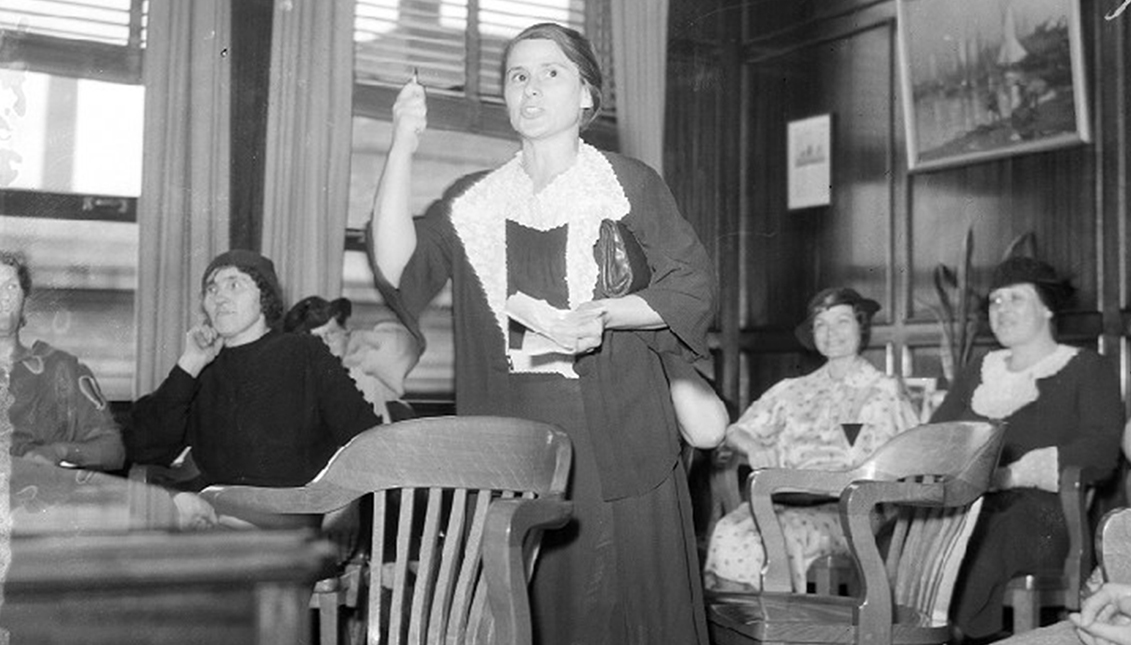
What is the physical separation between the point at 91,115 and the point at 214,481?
2.35 feet

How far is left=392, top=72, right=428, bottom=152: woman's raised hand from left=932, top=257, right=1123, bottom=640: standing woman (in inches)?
63.7

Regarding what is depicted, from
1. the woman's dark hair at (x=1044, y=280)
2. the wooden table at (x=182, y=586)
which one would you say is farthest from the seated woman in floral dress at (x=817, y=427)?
the wooden table at (x=182, y=586)

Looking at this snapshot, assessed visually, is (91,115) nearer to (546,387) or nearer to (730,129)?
(546,387)

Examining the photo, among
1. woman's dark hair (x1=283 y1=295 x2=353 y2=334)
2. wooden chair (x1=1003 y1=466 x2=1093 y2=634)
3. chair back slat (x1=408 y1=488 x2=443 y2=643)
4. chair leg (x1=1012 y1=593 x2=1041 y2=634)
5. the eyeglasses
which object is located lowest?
chair leg (x1=1012 y1=593 x2=1041 y2=634)

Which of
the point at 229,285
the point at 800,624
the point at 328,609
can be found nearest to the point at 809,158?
the point at 800,624

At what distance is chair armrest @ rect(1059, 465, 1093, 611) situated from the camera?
3.35 meters

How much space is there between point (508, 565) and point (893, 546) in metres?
1.27

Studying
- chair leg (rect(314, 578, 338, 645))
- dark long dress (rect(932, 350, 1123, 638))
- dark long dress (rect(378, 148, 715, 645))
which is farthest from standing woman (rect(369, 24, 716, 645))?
dark long dress (rect(932, 350, 1123, 638))

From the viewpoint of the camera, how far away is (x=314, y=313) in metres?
2.76

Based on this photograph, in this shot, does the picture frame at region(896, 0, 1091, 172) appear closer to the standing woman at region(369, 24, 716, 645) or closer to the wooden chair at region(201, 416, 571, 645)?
the standing woman at region(369, 24, 716, 645)

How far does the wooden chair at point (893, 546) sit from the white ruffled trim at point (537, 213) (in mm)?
552

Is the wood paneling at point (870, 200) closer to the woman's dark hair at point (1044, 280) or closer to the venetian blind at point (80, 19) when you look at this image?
the woman's dark hair at point (1044, 280)

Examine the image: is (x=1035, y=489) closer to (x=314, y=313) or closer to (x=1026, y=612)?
(x=1026, y=612)

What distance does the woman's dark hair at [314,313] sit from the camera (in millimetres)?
2742
